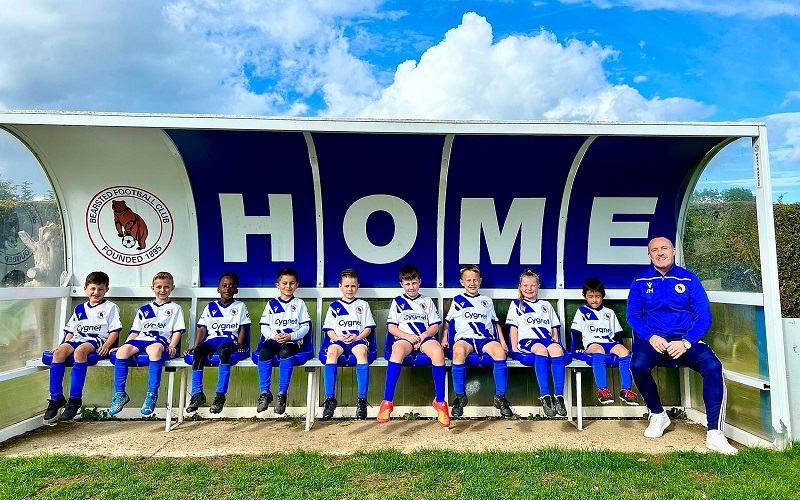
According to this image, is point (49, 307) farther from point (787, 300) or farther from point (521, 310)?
point (787, 300)

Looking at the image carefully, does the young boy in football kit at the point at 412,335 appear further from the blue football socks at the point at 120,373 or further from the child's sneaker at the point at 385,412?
the blue football socks at the point at 120,373

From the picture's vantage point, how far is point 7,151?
4.05 meters

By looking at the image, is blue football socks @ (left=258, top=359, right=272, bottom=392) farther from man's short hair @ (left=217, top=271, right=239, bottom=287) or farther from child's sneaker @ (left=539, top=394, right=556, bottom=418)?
child's sneaker @ (left=539, top=394, right=556, bottom=418)

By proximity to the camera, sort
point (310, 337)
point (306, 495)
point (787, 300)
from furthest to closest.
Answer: point (787, 300), point (310, 337), point (306, 495)

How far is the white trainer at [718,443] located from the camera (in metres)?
3.38

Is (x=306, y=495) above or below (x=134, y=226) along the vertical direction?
below

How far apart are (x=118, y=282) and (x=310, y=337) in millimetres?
1944

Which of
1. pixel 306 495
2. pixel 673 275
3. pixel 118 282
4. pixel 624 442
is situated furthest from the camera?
pixel 118 282

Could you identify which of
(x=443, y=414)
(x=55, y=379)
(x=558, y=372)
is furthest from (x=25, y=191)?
(x=558, y=372)

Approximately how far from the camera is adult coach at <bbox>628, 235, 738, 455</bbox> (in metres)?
3.54

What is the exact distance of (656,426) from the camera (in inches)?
150

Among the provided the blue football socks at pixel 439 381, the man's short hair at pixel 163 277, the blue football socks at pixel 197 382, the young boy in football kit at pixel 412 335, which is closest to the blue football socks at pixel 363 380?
the young boy in football kit at pixel 412 335

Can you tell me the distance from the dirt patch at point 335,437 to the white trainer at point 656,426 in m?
0.06

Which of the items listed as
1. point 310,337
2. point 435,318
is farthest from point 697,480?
point 310,337
